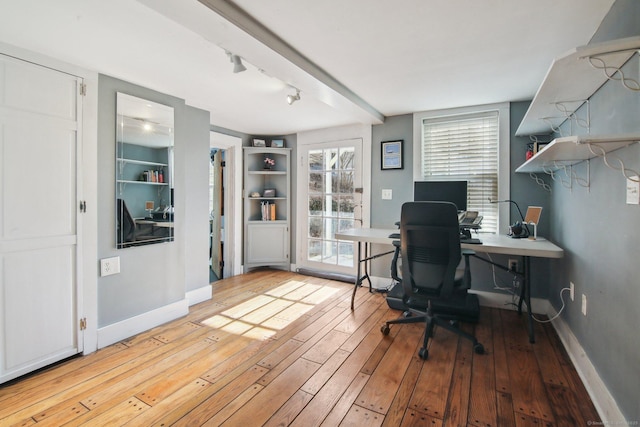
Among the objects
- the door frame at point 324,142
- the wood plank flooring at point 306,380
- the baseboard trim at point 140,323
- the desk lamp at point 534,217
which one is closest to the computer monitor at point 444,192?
the desk lamp at point 534,217

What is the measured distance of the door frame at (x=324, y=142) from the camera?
3.81 m

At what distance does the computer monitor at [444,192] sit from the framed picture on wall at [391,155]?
567mm

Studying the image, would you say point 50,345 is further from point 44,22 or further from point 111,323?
point 44,22

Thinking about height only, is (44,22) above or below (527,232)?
above

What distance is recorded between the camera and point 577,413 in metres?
1.54

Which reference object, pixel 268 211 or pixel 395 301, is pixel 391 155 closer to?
pixel 395 301

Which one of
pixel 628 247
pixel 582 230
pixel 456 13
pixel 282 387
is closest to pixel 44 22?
pixel 456 13

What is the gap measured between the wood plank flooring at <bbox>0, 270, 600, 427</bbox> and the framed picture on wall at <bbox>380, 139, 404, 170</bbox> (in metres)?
1.83

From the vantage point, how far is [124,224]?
247cm

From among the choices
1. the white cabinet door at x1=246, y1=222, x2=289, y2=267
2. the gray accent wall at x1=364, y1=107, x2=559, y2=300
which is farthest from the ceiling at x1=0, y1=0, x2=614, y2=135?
the white cabinet door at x1=246, y1=222, x2=289, y2=267

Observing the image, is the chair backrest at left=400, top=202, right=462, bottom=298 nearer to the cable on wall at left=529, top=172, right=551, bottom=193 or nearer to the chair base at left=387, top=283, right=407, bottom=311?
the chair base at left=387, top=283, right=407, bottom=311

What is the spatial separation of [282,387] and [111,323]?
160 cm

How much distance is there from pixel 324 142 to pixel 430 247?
2.53m

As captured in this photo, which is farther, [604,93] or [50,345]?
[50,345]
